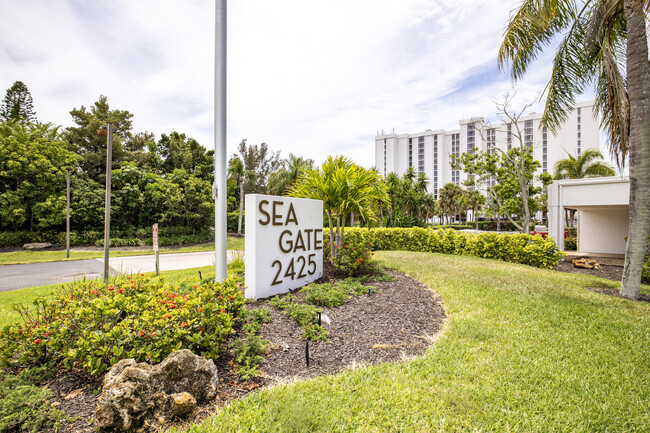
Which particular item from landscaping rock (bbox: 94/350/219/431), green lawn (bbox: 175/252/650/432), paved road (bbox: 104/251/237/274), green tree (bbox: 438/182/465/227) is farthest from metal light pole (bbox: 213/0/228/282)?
green tree (bbox: 438/182/465/227)

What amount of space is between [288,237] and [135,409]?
12.8 feet

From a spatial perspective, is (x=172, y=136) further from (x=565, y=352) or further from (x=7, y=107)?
(x=565, y=352)

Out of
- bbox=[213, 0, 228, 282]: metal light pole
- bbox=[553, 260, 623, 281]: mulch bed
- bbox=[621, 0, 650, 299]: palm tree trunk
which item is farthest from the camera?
bbox=[553, 260, 623, 281]: mulch bed

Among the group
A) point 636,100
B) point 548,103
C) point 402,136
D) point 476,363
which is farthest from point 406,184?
point 402,136

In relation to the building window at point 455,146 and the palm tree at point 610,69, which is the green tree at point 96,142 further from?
the building window at point 455,146

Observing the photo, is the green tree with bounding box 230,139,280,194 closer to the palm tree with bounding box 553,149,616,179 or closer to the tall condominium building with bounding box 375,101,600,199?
the palm tree with bounding box 553,149,616,179

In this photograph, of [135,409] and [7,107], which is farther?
[7,107]

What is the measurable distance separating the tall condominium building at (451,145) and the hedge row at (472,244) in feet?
181

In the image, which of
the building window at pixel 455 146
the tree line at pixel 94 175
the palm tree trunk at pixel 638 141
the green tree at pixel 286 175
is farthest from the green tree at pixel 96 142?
the building window at pixel 455 146

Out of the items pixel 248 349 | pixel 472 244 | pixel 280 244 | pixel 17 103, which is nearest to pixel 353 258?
pixel 280 244

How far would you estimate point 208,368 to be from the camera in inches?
107

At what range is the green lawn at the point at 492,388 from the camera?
2.36m

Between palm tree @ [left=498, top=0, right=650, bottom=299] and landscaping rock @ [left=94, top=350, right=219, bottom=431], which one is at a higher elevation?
palm tree @ [left=498, top=0, right=650, bottom=299]

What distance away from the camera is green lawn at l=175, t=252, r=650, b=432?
2363 mm
